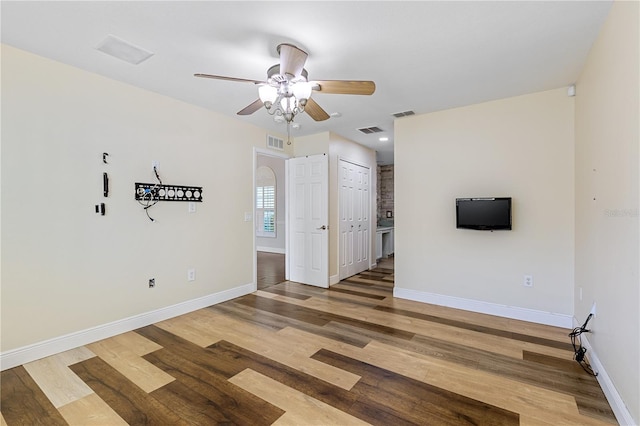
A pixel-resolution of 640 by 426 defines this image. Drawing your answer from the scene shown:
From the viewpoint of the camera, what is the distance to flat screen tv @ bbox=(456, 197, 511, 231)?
3266 mm

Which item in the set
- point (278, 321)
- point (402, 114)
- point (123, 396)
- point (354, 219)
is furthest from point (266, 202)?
point (123, 396)

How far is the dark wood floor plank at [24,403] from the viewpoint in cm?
173

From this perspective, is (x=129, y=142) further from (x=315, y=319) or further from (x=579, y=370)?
(x=579, y=370)

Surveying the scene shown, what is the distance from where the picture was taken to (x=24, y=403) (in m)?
1.88

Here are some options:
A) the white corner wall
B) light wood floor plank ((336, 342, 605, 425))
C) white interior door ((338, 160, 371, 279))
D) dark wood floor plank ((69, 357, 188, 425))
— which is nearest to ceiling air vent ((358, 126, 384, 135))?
the white corner wall

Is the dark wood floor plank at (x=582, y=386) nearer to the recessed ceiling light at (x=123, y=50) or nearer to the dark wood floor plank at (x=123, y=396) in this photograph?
the dark wood floor plank at (x=123, y=396)

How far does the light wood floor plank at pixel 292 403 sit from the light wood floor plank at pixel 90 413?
715 millimetres

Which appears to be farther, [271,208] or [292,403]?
[271,208]

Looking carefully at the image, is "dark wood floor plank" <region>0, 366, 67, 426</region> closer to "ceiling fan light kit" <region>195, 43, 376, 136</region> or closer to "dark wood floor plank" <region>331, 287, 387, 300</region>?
"ceiling fan light kit" <region>195, 43, 376, 136</region>

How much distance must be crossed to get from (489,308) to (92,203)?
4.45 metres

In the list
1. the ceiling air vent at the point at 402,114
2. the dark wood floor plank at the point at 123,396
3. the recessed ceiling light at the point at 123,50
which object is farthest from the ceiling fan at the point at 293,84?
the dark wood floor plank at the point at 123,396

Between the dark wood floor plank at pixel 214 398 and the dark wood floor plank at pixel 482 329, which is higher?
the dark wood floor plank at pixel 482 329

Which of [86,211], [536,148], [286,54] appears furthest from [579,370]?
[86,211]

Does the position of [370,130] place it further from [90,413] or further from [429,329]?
[90,413]
